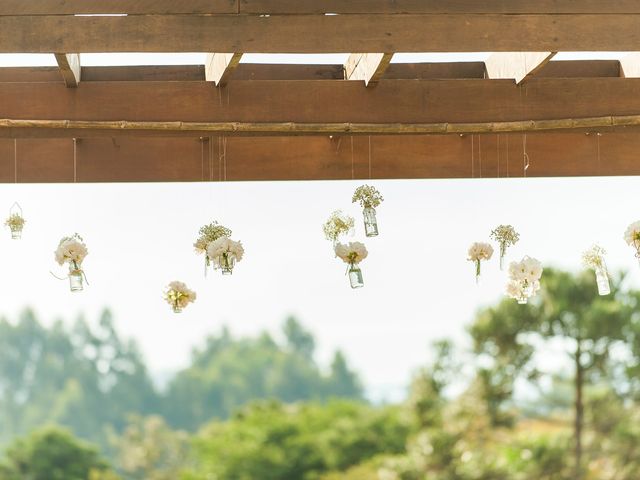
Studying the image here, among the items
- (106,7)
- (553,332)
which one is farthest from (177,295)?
(553,332)

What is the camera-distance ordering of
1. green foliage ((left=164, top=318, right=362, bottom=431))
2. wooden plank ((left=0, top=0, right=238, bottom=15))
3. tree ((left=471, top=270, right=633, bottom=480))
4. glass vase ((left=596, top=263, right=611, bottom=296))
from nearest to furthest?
wooden plank ((left=0, top=0, right=238, bottom=15)) < glass vase ((left=596, top=263, right=611, bottom=296)) < tree ((left=471, top=270, right=633, bottom=480)) < green foliage ((left=164, top=318, right=362, bottom=431))

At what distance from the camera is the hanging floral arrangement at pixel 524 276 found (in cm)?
393

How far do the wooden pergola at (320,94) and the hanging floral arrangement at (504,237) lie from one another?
22cm

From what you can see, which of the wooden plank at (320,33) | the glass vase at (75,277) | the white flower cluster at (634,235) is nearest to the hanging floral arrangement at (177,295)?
the glass vase at (75,277)

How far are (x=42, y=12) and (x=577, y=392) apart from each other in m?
8.56

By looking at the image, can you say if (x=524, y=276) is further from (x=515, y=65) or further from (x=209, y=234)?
(x=209, y=234)

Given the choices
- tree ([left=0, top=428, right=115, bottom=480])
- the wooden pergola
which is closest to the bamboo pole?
the wooden pergola

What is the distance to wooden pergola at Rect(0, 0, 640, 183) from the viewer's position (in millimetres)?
2850

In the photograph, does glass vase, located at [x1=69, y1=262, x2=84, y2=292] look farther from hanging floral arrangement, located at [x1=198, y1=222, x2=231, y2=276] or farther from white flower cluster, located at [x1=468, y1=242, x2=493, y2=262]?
white flower cluster, located at [x1=468, y1=242, x2=493, y2=262]

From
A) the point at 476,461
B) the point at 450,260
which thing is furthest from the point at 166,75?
the point at 450,260

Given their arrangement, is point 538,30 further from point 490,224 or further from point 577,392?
point 490,224

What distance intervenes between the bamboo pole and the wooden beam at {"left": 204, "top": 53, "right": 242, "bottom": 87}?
17 centimetres

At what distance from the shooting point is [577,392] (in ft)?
34.2

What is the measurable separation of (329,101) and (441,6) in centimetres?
91
